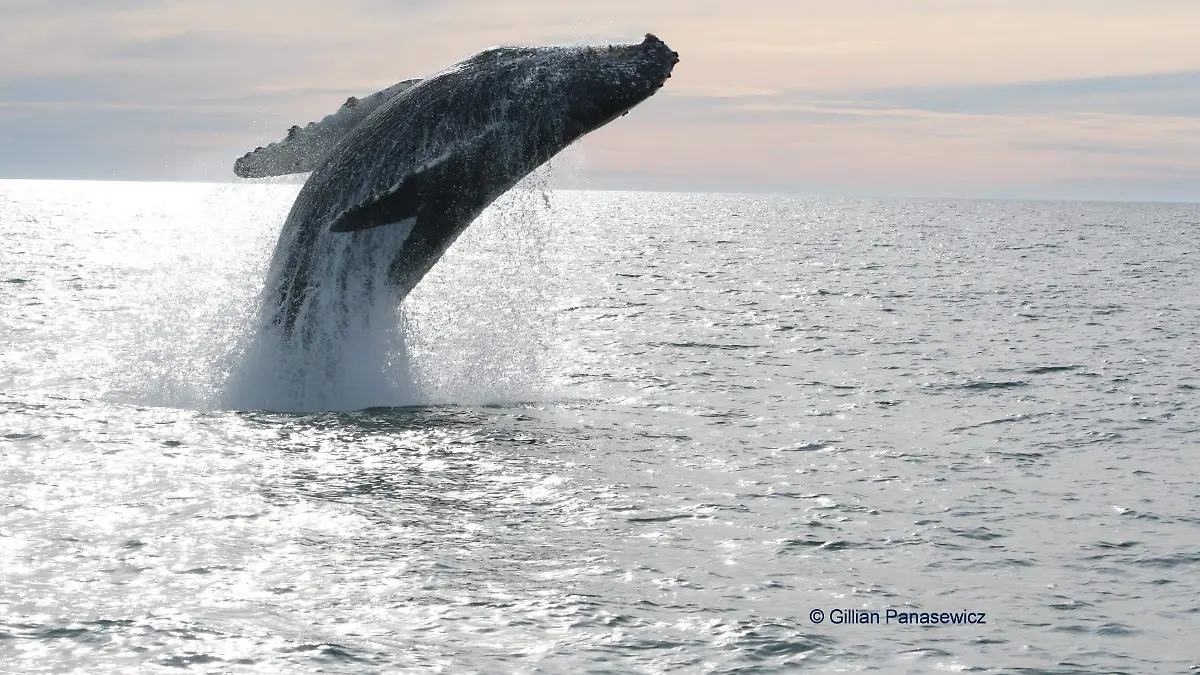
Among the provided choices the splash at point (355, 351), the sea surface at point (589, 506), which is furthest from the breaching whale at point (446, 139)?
the sea surface at point (589, 506)

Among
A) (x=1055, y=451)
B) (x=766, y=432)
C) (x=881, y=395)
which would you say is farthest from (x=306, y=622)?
(x=881, y=395)

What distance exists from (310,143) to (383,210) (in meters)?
1.67

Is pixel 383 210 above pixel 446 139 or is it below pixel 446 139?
below

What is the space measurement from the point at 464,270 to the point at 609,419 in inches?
1482

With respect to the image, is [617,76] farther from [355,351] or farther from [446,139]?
[355,351]

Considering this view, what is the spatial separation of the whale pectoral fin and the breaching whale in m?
0.01

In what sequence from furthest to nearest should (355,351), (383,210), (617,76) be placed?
(355,351) → (617,76) → (383,210)

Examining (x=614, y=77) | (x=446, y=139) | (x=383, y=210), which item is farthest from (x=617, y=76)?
(x=383, y=210)

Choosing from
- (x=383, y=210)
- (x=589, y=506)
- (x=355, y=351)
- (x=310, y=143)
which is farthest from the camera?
(x=355, y=351)

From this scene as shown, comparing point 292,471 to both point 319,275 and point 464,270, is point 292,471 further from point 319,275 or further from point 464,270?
point 464,270

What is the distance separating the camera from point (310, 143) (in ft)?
39.1

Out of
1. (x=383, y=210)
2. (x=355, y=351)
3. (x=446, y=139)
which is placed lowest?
(x=355, y=351)

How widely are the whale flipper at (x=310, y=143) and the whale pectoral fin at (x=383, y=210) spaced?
1.19m

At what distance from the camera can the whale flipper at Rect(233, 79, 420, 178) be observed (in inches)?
460
